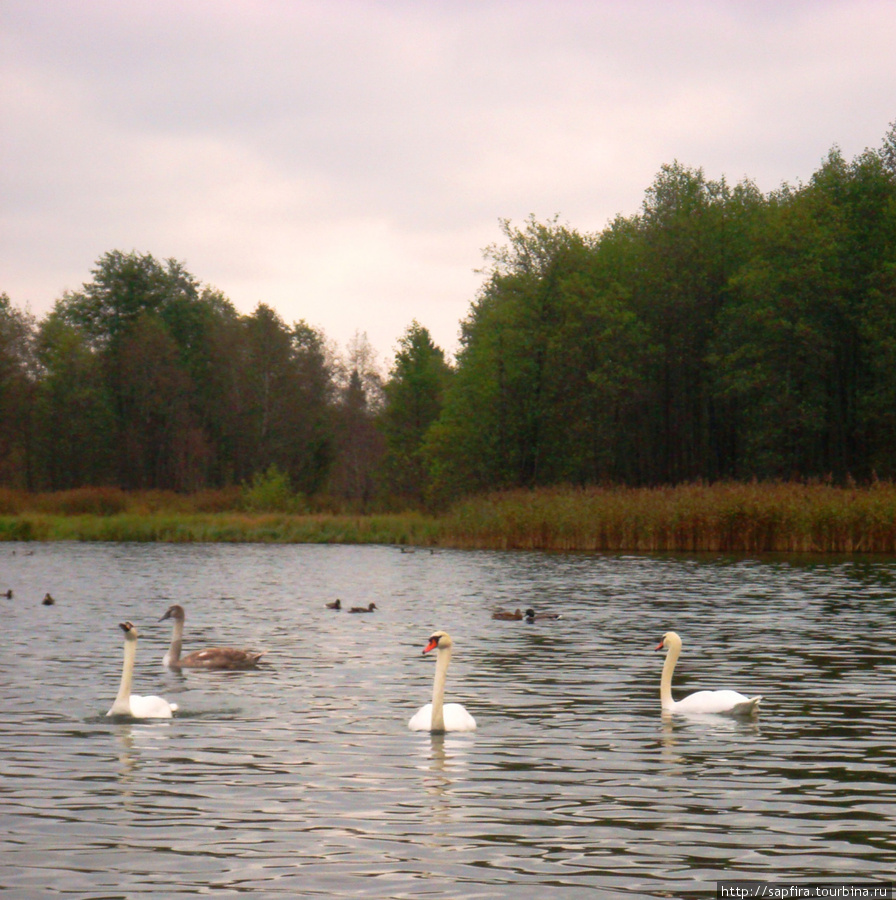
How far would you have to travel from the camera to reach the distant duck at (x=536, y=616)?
24809 mm

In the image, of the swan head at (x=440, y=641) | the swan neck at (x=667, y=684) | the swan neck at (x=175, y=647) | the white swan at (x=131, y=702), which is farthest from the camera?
the swan neck at (x=175, y=647)

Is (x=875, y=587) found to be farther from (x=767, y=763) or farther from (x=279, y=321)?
(x=279, y=321)

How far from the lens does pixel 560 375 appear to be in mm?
73375

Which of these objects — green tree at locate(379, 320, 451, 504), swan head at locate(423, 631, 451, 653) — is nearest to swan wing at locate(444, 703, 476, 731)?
swan head at locate(423, 631, 451, 653)

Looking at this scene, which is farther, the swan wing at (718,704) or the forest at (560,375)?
the forest at (560,375)

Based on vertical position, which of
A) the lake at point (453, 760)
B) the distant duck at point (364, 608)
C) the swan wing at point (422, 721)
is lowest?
the lake at point (453, 760)

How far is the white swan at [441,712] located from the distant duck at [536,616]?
11.8m

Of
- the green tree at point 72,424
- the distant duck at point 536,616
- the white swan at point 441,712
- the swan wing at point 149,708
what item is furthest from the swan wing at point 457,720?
the green tree at point 72,424

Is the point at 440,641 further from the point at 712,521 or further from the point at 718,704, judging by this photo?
the point at 712,521

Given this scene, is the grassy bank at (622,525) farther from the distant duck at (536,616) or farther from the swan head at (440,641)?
the swan head at (440,641)

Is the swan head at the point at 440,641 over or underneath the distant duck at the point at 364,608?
over

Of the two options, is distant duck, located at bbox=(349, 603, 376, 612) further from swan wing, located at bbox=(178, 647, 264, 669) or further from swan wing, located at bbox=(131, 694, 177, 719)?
swan wing, located at bbox=(131, 694, 177, 719)

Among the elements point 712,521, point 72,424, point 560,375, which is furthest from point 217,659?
point 72,424

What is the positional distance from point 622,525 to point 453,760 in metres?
35.0
